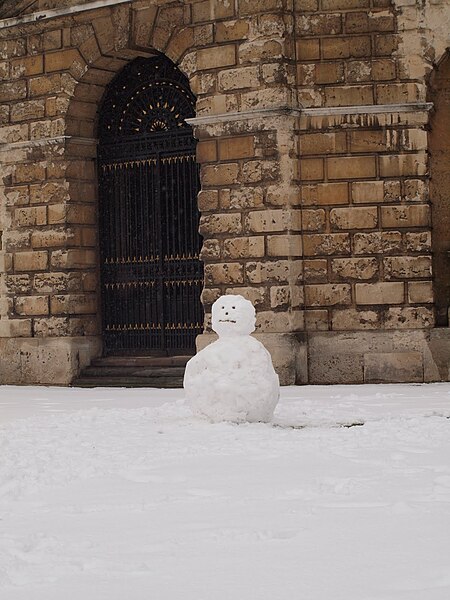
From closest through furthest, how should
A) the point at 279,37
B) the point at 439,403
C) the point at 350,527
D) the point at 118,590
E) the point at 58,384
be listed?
the point at 118,590, the point at 350,527, the point at 439,403, the point at 279,37, the point at 58,384

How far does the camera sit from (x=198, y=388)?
8.06 meters

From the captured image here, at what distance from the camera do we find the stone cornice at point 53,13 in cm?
1340

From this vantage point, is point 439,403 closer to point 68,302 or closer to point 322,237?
point 322,237

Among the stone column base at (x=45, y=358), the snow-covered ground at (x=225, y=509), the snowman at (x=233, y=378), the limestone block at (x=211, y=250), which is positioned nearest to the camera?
the snow-covered ground at (x=225, y=509)

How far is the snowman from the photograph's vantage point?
7926mm

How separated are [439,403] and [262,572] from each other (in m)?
6.20

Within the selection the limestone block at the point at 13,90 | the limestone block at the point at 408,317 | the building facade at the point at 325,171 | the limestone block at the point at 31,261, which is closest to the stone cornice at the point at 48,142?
the limestone block at the point at 13,90

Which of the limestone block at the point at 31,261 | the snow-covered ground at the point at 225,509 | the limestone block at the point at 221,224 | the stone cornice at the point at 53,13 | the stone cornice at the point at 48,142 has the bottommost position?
the snow-covered ground at the point at 225,509

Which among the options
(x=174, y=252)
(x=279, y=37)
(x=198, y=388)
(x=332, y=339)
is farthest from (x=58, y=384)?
(x=198, y=388)

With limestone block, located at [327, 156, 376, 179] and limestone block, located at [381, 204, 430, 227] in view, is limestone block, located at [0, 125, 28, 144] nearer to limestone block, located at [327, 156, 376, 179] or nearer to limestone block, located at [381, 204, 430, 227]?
limestone block, located at [327, 156, 376, 179]

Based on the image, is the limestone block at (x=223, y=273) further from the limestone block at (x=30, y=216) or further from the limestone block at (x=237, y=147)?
the limestone block at (x=30, y=216)

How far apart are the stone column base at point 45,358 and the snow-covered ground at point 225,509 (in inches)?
211

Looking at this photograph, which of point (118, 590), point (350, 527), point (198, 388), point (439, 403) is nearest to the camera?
point (118, 590)

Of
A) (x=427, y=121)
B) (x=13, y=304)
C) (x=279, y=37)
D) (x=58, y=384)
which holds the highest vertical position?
(x=279, y=37)
